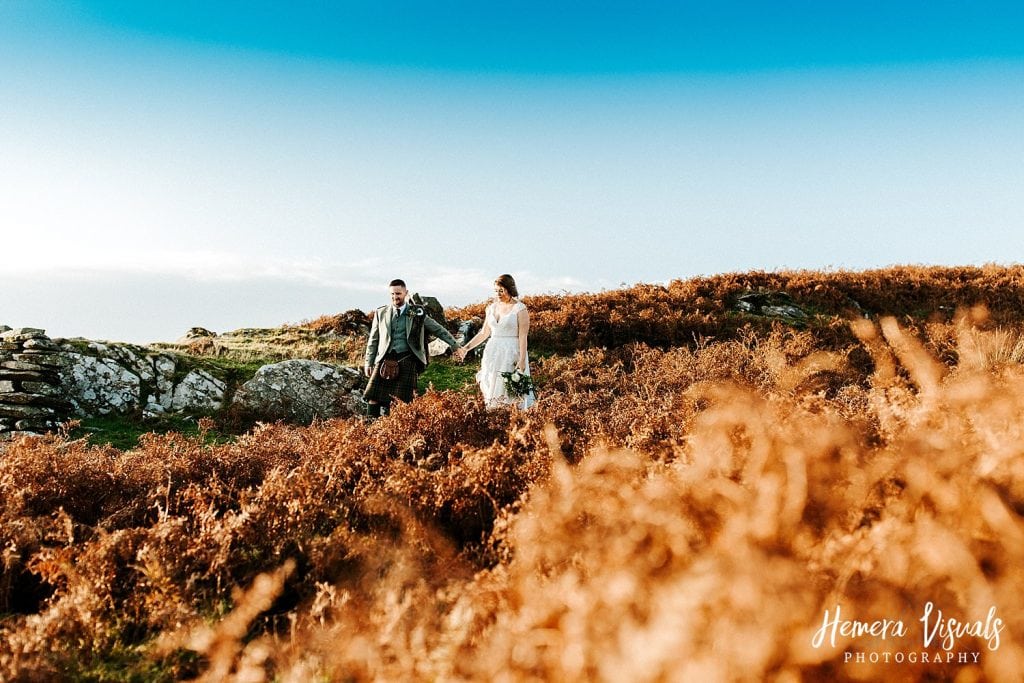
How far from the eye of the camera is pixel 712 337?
15828mm

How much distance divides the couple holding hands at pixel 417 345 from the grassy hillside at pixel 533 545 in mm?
3244

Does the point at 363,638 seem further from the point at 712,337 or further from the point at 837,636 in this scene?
the point at 712,337

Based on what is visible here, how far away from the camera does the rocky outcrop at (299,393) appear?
40.3 ft

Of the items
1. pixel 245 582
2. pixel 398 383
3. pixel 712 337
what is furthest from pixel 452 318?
pixel 245 582

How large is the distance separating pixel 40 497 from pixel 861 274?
22.8 m

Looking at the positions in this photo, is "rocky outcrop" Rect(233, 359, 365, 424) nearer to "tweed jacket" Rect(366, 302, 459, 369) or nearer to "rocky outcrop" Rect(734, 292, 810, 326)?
"tweed jacket" Rect(366, 302, 459, 369)

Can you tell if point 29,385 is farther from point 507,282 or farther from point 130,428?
point 507,282

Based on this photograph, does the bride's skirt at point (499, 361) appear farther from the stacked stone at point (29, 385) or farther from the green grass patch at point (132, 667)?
the stacked stone at point (29, 385)

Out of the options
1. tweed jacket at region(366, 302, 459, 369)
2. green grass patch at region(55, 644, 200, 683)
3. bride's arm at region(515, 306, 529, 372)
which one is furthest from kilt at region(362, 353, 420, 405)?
green grass patch at region(55, 644, 200, 683)

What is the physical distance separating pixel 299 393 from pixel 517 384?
574cm

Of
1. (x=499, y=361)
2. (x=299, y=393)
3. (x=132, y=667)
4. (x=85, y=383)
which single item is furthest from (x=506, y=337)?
(x=85, y=383)

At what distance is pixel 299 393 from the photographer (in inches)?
499

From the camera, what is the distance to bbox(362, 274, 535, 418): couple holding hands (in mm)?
9641

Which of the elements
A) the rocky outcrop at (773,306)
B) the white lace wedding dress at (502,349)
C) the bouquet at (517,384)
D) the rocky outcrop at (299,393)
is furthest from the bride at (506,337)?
the rocky outcrop at (773,306)
